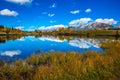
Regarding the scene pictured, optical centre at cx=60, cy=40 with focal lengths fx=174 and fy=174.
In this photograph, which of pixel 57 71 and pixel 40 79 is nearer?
pixel 40 79

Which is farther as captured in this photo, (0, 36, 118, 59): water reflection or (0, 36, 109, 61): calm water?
(0, 36, 118, 59): water reflection

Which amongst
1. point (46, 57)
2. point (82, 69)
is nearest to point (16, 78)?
point (82, 69)

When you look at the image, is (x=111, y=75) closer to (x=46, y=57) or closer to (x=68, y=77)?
(x=68, y=77)

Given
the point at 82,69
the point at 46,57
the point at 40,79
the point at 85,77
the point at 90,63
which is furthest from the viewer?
the point at 46,57

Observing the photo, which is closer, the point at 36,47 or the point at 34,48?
the point at 34,48

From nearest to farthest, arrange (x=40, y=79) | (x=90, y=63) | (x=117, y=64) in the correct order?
(x=40, y=79), (x=90, y=63), (x=117, y=64)

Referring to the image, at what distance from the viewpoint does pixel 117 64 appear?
1452 centimetres

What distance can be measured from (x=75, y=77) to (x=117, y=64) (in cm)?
536

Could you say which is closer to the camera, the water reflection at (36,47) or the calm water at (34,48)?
the calm water at (34,48)

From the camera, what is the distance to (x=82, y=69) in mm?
11930

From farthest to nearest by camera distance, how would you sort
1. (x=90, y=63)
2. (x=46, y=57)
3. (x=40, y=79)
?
(x=46, y=57)
(x=90, y=63)
(x=40, y=79)

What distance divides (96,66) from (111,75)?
6.06 feet

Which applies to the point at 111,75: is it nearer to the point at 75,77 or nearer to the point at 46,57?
the point at 75,77

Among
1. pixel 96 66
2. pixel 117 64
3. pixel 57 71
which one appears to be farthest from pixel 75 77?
pixel 117 64
